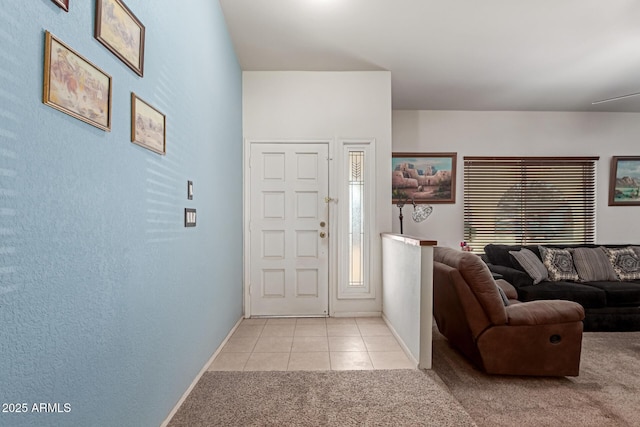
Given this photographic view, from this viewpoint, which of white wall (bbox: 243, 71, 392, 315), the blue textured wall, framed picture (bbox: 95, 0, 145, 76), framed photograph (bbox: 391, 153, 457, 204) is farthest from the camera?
framed photograph (bbox: 391, 153, 457, 204)

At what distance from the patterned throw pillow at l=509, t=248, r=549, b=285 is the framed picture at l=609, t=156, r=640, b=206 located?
7.58ft

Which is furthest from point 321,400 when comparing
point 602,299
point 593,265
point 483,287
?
point 593,265

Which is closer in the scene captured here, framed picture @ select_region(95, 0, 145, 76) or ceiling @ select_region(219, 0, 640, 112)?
framed picture @ select_region(95, 0, 145, 76)

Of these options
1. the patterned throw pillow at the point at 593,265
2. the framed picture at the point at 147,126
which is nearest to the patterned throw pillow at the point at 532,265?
the patterned throw pillow at the point at 593,265

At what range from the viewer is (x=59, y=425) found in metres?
1.03

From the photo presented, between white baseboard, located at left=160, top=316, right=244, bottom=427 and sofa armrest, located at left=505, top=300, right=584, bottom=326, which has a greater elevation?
sofa armrest, located at left=505, top=300, right=584, bottom=326

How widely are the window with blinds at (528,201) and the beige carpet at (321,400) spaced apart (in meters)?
3.45

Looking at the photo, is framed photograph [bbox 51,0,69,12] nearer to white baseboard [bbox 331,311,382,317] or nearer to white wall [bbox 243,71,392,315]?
white wall [bbox 243,71,392,315]

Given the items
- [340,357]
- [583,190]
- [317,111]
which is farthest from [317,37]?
[583,190]

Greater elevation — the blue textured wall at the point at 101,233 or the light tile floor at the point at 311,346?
the blue textured wall at the point at 101,233

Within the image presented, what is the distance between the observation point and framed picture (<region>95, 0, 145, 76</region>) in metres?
1.27

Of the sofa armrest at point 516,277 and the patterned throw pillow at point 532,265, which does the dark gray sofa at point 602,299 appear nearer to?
the sofa armrest at point 516,277

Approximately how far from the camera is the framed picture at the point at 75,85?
1008mm

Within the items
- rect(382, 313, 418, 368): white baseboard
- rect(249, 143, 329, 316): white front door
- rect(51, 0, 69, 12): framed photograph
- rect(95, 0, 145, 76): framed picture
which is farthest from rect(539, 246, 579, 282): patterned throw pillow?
rect(51, 0, 69, 12): framed photograph
